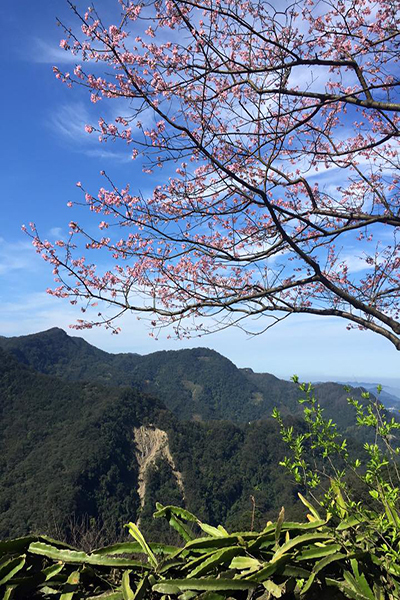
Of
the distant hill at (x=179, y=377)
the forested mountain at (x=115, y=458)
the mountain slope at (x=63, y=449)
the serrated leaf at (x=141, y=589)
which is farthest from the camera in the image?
the distant hill at (x=179, y=377)

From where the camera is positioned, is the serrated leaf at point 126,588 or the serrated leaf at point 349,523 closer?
the serrated leaf at point 126,588

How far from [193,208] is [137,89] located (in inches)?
47.7

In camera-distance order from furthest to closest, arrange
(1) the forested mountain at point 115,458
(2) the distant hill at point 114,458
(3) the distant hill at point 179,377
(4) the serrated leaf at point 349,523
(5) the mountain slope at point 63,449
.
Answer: (3) the distant hill at point 179,377
(2) the distant hill at point 114,458
(1) the forested mountain at point 115,458
(5) the mountain slope at point 63,449
(4) the serrated leaf at point 349,523

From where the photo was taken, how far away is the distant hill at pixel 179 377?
134 m

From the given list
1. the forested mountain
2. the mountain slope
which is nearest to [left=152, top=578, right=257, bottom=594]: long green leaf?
the mountain slope

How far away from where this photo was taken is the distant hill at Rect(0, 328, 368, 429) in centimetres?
13388

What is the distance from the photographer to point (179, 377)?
156250 mm

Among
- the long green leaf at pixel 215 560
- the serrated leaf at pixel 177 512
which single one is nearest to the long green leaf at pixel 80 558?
the long green leaf at pixel 215 560

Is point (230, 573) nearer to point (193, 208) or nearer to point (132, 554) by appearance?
point (132, 554)

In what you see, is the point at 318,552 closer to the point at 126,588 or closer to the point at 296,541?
the point at 296,541

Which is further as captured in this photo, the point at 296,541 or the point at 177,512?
the point at 177,512

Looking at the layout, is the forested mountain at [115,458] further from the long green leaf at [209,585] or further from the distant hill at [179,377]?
the long green leaf at [209,585]

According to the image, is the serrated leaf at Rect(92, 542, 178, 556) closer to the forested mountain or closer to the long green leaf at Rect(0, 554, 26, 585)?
the long green leaf at Rect(0, 554, 26, 585)

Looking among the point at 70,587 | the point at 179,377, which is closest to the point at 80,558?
the point at 70,587
